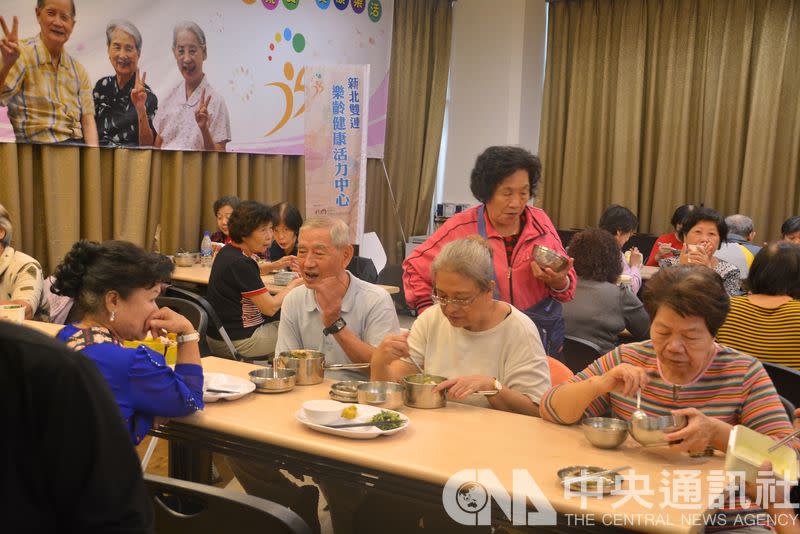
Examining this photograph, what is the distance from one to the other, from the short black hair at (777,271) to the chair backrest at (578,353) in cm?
67

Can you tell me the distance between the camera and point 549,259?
313cm

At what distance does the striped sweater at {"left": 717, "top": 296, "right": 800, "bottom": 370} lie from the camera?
2.88 meters

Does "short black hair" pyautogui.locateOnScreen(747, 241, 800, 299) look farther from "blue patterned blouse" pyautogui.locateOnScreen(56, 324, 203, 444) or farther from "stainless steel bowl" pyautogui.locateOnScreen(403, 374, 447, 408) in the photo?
"blue patterned blouse" pyautogui.locateOnScreen(56, 324, 203, 444)

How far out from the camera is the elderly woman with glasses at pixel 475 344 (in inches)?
93.0

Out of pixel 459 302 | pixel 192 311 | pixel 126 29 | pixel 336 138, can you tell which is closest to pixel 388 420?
pixel 459 302

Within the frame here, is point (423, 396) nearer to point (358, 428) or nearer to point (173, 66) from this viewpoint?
point (358, 428)

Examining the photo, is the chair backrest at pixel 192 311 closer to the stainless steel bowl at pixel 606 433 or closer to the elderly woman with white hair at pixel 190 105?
the stainless steel bowl at pixel 606 433

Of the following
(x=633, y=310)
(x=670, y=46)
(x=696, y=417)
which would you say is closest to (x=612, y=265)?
(x=633, y=310)

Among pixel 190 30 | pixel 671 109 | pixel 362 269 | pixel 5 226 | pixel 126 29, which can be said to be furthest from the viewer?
pixel 671 109

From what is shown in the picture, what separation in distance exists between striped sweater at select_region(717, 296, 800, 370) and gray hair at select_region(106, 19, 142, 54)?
180 inches

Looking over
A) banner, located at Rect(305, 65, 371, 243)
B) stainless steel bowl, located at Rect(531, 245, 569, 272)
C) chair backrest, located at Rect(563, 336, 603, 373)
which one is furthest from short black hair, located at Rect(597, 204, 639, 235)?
stainless steel bowl, located at Rect(531, 245, 569, 272)

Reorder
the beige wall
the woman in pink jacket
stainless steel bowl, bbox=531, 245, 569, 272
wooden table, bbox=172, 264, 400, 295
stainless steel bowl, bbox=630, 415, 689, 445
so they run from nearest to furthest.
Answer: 1. stainless steel bowl, bbox=630, 415, 689, 445
2. stainless steel bowl, bbox=531, 245, 569, 272
3. the woman in pink jacket
4. wooden table, bbox=172, 264, 400, 295
5. the beige wall

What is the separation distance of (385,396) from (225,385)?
524mm

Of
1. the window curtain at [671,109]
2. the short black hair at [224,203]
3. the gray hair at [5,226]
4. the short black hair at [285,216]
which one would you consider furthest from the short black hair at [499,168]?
the window curtain at [671,109]
